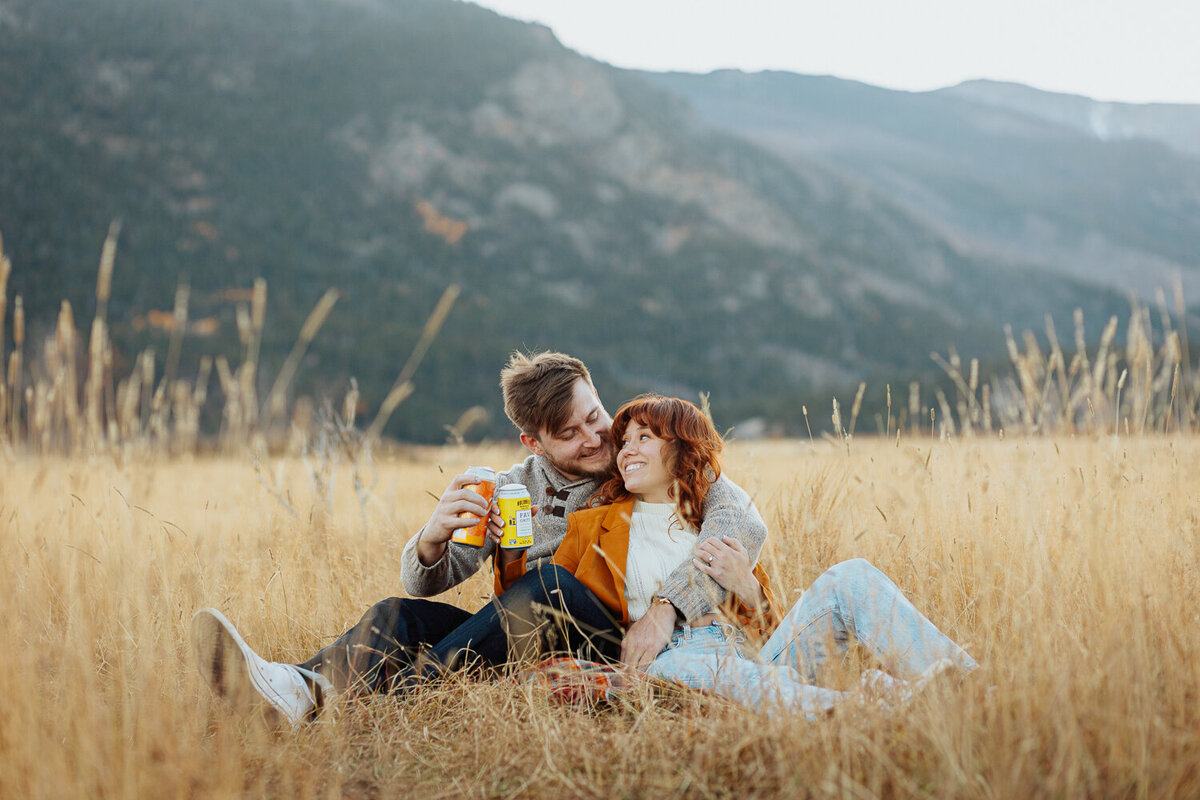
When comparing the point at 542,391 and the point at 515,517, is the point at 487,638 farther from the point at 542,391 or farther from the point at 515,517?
the point at 542,391

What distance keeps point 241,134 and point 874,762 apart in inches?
3624

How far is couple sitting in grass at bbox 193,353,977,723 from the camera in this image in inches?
91.6

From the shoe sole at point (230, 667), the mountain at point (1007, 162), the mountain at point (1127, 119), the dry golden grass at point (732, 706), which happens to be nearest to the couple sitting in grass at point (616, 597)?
the shoe sole at point (230, 667)

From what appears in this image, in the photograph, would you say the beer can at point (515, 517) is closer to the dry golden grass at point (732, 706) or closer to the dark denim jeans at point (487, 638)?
the dark denim jeans at point (487, 638)

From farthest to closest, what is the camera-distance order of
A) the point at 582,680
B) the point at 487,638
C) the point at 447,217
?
the point at 447,217 → the point at 487,638 → the point at 582,680

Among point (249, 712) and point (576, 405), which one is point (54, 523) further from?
point (576, 405)

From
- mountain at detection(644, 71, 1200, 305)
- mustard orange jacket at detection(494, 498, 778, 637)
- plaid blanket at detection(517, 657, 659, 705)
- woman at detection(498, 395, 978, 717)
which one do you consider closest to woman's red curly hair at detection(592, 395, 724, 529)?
woman at detection(498, 395, 978, 717)

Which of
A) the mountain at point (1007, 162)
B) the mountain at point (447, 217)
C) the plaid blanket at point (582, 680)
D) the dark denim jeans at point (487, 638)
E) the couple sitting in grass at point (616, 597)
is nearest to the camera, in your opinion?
the couple sitting in grass at point (616, 597)

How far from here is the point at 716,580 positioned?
8.44 feet

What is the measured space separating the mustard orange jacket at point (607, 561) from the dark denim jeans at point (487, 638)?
60mm

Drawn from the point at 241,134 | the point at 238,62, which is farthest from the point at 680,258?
the point at 238,62

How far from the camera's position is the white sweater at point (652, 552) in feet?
9.00

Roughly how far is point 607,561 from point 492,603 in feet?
1.35

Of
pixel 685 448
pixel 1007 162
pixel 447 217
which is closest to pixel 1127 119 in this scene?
pixel 1007 162
